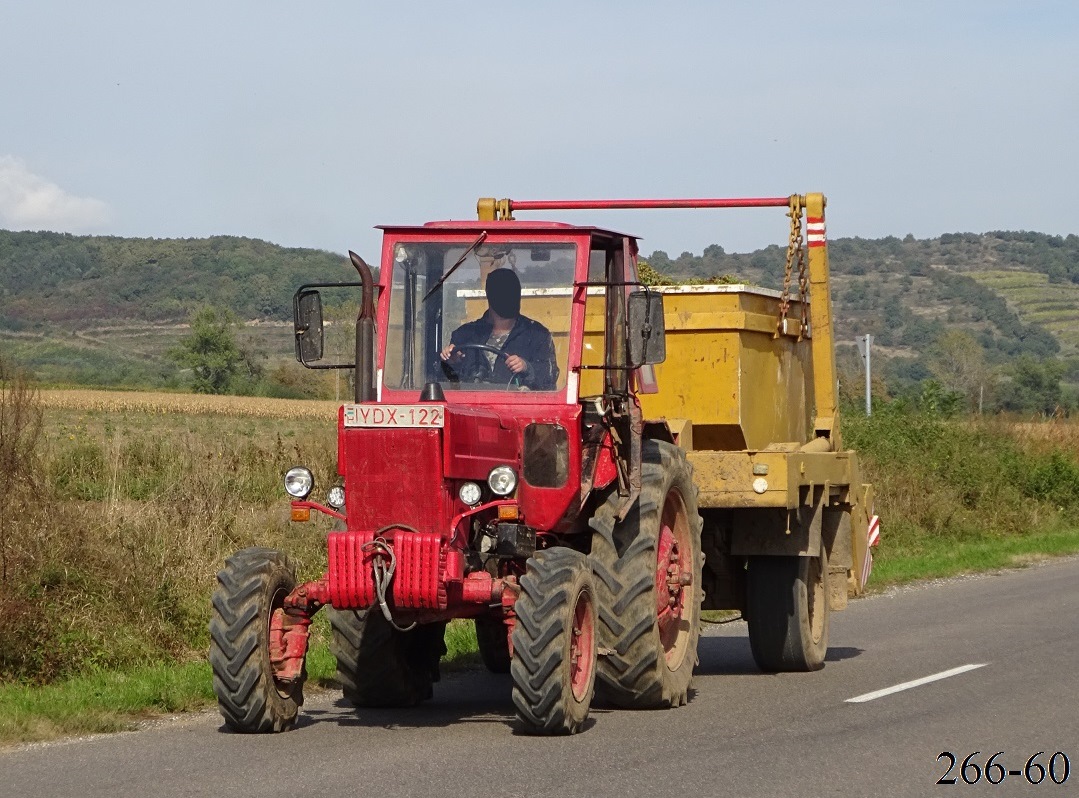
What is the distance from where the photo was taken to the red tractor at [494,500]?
8.62 metres

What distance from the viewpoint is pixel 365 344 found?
30.7 feet

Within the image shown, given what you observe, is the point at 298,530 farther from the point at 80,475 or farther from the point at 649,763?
the point at 649,763

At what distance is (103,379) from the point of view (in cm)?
9031

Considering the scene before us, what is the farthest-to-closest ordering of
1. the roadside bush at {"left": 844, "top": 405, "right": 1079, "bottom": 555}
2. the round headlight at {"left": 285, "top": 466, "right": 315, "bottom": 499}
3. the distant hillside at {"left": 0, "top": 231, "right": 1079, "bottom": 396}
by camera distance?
1. the distant hillside at {"left": 0, "top": 231, "right": 1079, "bottom": 396}
2. the roadside bush at {"left": 844, "top": 405, "right": 1079, "bottom": 555}
3. the round headlight at {"left": 285, "top": 466, "right": 315, "bottom": 499}

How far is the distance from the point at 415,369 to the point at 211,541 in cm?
471

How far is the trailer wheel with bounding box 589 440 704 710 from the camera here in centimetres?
941

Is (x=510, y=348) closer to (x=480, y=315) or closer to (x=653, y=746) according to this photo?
(x=480, y=315)

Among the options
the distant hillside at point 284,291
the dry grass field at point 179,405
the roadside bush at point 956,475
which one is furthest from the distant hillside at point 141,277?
the roadside bush at point 956,475

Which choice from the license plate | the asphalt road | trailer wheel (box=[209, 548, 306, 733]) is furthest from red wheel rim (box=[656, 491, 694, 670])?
trailer wheel (box=[209, 548, 306, 733])

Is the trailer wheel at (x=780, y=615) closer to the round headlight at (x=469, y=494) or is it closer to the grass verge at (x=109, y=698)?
the grass verge at (x=109, y=698)

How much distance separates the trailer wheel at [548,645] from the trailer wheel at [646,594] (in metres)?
0.62

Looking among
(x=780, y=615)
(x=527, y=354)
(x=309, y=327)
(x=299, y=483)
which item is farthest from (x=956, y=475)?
(x=299, y=483)

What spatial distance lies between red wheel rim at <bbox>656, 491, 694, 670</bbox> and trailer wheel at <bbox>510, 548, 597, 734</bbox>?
1.48 m

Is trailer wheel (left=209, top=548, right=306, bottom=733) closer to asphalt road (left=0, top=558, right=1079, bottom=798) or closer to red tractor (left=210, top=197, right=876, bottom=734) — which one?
red tractor (left=210, top=197, right=876, bottom=734)
